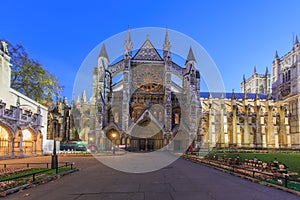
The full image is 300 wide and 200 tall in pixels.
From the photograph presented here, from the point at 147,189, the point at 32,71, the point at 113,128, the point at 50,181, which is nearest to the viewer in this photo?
the point at 147,189

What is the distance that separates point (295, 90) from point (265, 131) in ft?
49.6

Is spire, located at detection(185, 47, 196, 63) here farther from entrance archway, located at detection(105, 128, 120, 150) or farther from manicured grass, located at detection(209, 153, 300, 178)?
manicured grass, located at detection(209, 153, 300, 178)

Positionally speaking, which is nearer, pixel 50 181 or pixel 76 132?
pixel 50 181

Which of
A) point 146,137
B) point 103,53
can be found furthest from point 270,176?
point 103,53

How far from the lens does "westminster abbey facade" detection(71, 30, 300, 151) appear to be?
43938 millimetres

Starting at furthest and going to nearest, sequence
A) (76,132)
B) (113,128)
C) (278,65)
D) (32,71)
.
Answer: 1. (278,65)
2. (76,132)
3. (113,128)
4. (32,71)

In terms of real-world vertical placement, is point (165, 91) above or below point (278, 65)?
below

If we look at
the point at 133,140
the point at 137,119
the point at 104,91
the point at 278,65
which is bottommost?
the point at 133,140

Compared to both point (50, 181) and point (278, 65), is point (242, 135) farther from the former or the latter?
point (50, 181)

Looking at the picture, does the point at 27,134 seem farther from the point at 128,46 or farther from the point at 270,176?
the point at 270,176

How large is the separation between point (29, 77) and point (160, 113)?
24480 millimetres

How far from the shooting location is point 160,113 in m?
46.4

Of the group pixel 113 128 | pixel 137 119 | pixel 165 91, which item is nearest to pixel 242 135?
pixel 165 91

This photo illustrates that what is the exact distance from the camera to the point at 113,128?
43500mm
